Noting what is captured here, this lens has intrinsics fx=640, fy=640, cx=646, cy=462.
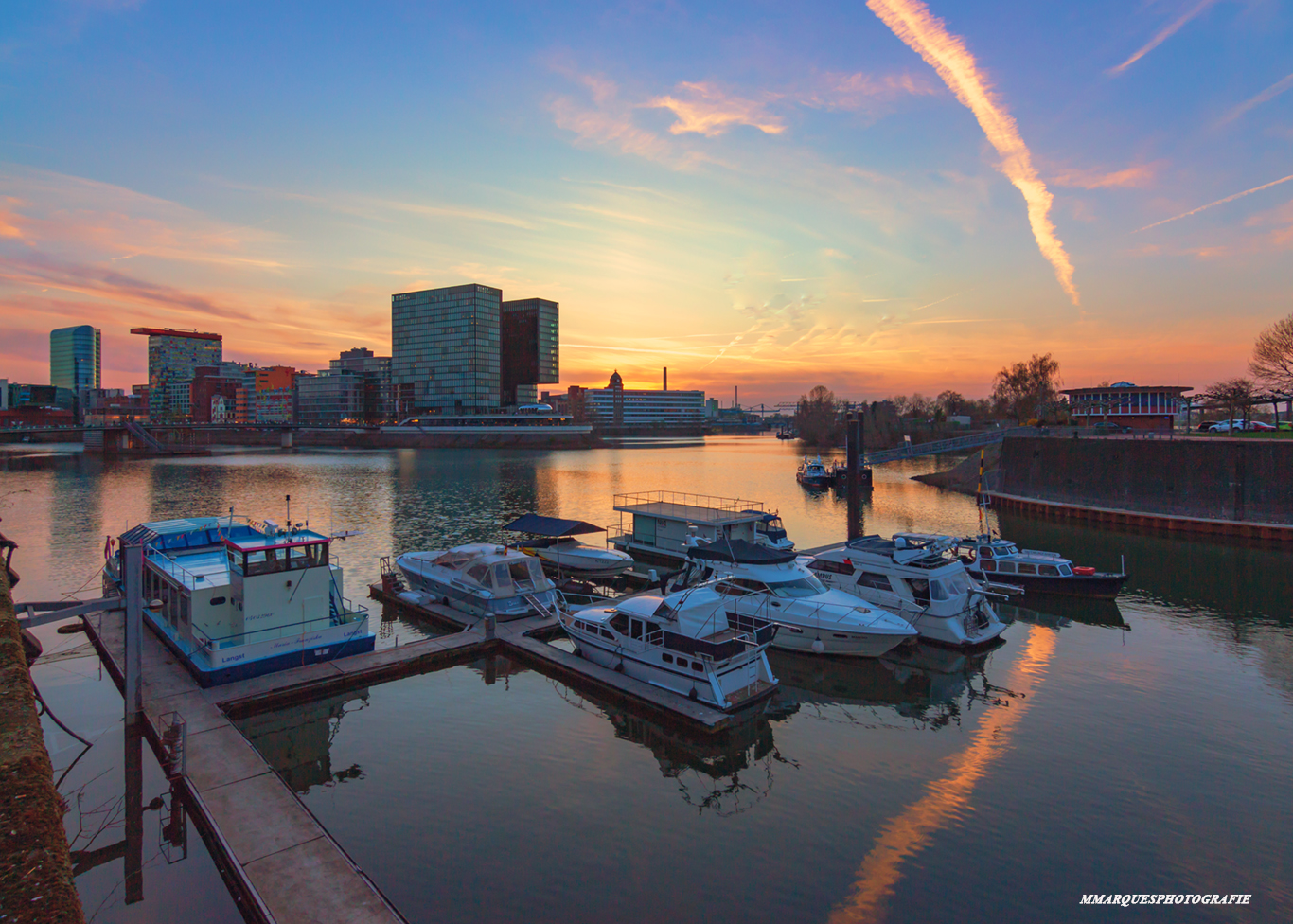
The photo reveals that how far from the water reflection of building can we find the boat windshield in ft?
47.3

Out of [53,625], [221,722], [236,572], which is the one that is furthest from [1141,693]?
[53,625]

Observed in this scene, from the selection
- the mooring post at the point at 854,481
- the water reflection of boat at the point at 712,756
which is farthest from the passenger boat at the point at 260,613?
the mooring post at the point at 854,481

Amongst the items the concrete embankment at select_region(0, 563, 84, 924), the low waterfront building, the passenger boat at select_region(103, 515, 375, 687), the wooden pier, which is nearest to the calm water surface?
the wooden pier

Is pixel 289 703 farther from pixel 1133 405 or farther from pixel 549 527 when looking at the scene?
pixel 1133 405

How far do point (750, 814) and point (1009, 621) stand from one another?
1952 centimetres

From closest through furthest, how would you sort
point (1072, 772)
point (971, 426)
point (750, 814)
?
1. point (750, 814)
2. point (1072, 772)
3. point (971, 426)

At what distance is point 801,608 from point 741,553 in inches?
124

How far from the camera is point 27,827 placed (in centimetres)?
684

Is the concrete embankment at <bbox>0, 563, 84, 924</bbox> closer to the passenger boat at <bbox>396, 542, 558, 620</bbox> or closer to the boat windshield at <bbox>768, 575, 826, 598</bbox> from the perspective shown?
the passenger boat at <bbox>396, 542, 558, 620</bbox>

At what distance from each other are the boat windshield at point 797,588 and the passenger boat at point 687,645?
2250 mm

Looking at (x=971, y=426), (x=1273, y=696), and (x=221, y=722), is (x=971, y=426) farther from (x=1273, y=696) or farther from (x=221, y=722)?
(x=221, y=722)

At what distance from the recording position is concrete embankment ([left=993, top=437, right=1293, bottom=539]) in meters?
43.9

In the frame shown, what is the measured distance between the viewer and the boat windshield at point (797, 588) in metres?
24.1

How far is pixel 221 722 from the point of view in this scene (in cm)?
1612
